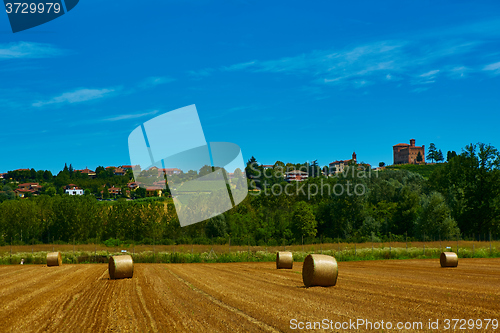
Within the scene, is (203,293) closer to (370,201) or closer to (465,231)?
(465,231)

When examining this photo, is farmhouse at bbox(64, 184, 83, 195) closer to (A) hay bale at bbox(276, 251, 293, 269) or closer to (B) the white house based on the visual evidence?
(B) the white house

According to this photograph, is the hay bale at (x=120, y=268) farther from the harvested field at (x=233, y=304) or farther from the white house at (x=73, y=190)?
the white house at (x=73, y=190)

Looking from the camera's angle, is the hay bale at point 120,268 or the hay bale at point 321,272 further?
the hay bale at point 120,268

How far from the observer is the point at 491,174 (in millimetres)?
72562

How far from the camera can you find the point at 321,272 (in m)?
17.5

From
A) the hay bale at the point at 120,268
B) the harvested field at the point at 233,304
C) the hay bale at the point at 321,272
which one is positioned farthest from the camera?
the hay bale at the point at 120,268

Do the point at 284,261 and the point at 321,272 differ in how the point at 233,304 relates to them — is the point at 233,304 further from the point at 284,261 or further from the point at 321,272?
the point at 284,261

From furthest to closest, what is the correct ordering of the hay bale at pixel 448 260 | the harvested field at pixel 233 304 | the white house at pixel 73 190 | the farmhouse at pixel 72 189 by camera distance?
the white house at pixel 73 190
the farmhouse at pixel 72 189
the hay bale at pixel 448 260
the harvested field at pixel 233 304

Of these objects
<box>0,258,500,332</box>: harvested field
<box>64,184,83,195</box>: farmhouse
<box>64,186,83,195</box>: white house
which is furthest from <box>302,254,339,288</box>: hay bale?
<box>64,186,83,195</box>: white house

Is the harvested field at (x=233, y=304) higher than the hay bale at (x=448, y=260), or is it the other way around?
the harvested field at (x=233, y=304)

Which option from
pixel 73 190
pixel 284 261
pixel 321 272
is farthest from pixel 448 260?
pixel 73 190

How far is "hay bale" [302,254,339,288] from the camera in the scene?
688 inches

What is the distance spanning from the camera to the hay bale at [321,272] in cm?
1747

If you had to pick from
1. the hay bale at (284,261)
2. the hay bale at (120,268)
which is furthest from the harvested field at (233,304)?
the hay bale at (284,261)
